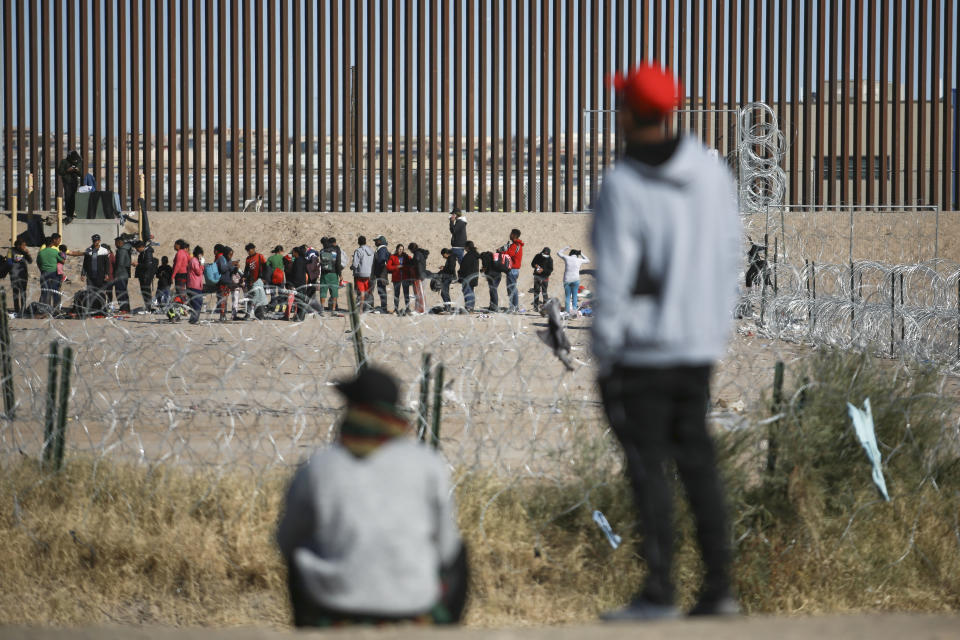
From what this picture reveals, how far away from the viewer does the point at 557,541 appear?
514cm

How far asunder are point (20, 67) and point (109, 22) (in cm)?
266

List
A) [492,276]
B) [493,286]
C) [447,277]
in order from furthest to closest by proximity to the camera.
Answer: [447,277] → [492,276] → [493,286]

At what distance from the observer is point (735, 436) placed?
5199mm

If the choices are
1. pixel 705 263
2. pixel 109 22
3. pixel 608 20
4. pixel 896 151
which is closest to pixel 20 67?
pixel 109 22

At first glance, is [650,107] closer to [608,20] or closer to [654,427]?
[654,427]

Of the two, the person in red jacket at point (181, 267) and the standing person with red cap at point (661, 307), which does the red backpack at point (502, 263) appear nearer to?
the person in red jacket at point (181, 267)

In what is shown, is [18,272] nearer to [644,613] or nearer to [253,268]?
[253,268]

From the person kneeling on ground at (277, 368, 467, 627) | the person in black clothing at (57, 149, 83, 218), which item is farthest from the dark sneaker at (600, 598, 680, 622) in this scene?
the person in black clothing at (57, 149, 83, 218)

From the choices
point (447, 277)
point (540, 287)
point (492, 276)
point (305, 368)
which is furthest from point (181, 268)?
point (305, 368)

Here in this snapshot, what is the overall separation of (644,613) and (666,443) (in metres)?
0.44

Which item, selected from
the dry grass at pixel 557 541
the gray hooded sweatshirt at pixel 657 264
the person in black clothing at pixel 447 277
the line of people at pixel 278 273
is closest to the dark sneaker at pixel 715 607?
the gray hooded sweatshirt at pixel 657 264

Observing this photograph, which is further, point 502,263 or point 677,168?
point 502,263

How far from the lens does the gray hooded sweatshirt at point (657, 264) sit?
2.50 meters

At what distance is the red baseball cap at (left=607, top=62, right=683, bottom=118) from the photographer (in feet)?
8.33
